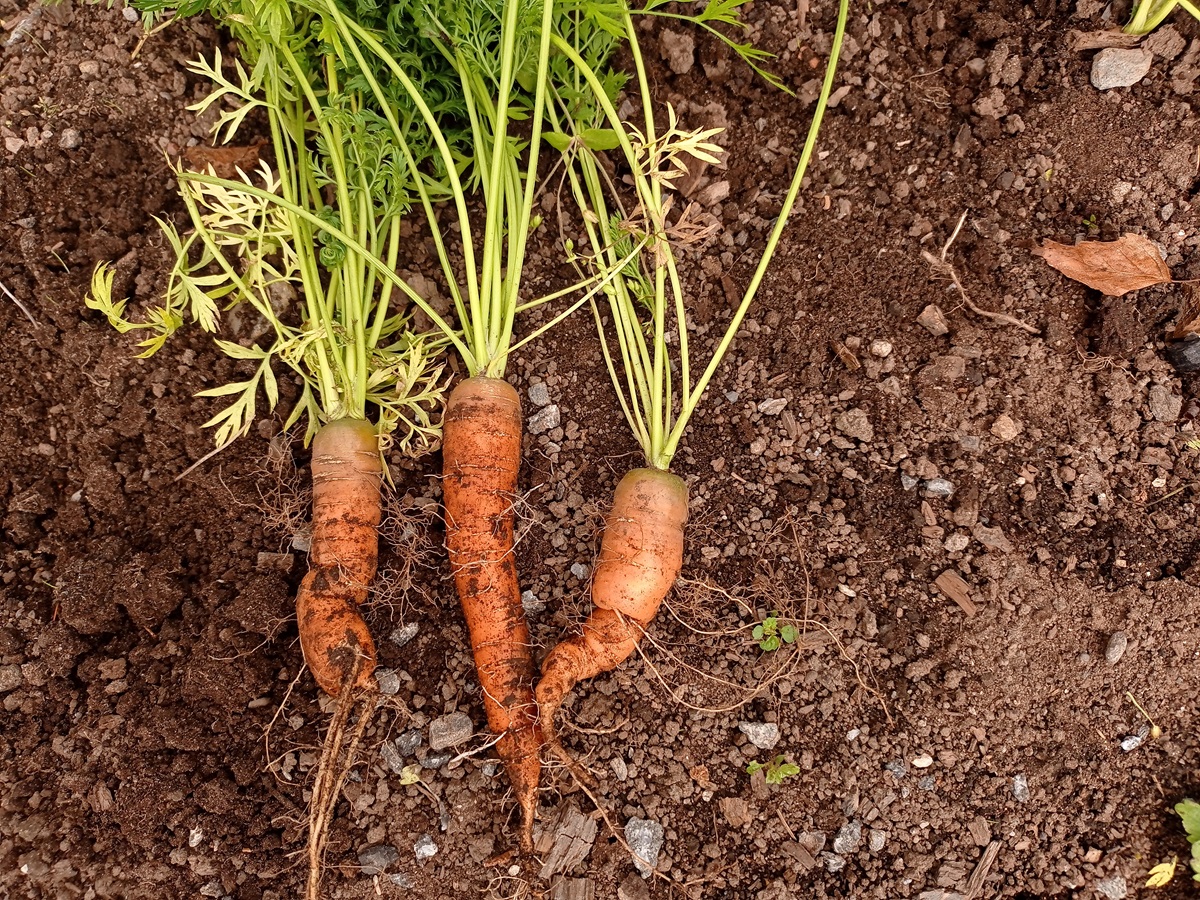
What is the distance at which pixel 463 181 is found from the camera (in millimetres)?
2314

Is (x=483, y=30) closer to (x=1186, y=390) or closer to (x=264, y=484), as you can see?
(x=264, y=484)

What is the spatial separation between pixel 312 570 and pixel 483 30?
1414mm

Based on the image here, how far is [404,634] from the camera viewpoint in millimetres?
2123

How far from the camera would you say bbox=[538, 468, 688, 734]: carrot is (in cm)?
198

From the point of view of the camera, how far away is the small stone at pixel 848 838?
6.45 feet

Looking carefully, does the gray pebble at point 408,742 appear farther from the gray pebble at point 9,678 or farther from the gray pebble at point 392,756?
the gray pebble at point 9,678

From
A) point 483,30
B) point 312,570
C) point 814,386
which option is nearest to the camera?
point 483,30

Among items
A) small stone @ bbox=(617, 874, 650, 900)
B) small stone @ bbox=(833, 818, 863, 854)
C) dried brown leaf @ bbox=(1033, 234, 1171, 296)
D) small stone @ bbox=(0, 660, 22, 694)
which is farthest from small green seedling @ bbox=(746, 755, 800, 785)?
small stone @ bbox=(0, 660, 22, 694)

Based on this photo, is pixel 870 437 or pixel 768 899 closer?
pixel 768 899

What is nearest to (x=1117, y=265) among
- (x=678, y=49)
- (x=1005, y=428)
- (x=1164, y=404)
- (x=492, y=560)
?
(x=1164, y=404)

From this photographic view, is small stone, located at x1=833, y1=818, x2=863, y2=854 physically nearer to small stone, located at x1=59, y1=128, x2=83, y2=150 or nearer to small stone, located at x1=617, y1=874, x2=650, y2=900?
small stone, located at x1=617, y1=874, x2=650, y2=900

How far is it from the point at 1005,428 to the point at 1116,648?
625 millimetres

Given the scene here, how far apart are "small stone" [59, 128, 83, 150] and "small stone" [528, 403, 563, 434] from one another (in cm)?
150

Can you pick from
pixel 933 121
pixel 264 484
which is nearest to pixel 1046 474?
pixel 933 121
